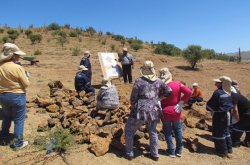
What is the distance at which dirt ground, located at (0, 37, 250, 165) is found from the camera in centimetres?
623

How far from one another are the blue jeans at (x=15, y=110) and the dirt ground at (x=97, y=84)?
336 millimetres

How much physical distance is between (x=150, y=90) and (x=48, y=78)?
378 inches

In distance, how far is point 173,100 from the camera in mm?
6383

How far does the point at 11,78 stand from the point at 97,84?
834 centimetres

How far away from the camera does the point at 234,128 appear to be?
25.6 feet

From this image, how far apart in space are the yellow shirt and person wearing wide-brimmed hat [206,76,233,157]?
3.72 m

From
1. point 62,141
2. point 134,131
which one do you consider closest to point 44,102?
point 62,141

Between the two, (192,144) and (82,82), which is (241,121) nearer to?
(192,144)

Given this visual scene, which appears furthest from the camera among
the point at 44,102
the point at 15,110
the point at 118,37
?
the point at 118,37

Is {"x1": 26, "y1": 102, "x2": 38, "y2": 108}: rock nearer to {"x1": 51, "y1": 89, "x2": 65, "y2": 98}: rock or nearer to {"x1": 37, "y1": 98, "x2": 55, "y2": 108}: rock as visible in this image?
{"x1": 37, "y1": 98, "x2": 55, "y2": 108}: rock

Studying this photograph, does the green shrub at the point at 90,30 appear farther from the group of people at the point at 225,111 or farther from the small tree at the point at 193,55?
the group of people at the point at 225,111

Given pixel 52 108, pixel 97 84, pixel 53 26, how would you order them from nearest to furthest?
pixel 52 108, pixel 97 84, pixel 53 26


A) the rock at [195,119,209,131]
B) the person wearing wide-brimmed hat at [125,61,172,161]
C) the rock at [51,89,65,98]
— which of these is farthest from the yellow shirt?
the rock at [195,119,209,131]

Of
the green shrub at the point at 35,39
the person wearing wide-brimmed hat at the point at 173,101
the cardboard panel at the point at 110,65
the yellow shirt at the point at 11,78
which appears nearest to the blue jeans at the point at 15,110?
the yellow shirt at the point at 11,78
